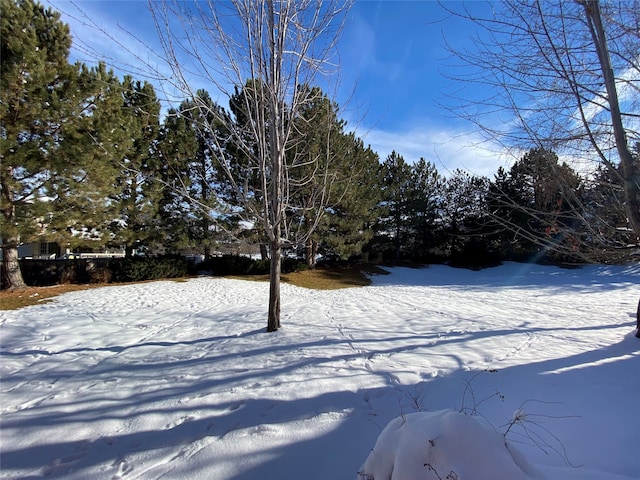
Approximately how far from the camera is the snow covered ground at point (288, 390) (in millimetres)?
2371

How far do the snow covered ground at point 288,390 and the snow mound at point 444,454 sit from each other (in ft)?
0.08

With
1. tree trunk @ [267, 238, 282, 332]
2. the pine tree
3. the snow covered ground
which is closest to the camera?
Answer: the snow covered ground

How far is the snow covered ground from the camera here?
7.78ft

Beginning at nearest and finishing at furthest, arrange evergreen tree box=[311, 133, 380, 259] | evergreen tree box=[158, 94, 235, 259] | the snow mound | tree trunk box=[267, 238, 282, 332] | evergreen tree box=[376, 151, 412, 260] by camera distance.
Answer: the snow mound < tree trunk box=[267, 238, 282, 332] < evergreen tree box=[158, 94, 235, 259] < evergreen tree box=[311, 133, 380, 259] < evergreen tree box=[376, 151, 412, 260]

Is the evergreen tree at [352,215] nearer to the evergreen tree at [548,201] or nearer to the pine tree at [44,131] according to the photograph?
the pine tree at [44,131]

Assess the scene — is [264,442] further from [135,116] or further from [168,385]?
[135,116]

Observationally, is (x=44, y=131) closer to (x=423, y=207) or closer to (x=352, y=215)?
(x=352, y=215)

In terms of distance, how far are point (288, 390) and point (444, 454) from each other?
2217 mm

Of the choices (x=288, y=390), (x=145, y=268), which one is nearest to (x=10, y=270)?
(x=145, y=268)

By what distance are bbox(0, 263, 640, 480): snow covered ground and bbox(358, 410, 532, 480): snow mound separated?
0.02 meters

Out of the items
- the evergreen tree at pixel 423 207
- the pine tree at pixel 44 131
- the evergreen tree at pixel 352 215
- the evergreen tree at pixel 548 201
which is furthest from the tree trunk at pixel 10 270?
the evergreen tree at pixel 423 207

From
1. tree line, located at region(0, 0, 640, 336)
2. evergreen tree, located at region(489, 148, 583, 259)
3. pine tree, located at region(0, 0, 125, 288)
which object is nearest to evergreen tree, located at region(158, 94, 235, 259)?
tree line, located at region(0, 0, 640, 336)

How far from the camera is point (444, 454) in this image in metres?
1.54

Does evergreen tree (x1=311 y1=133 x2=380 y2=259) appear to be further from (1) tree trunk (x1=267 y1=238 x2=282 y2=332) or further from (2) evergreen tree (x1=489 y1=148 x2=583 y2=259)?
(2) evergreen tree (x1=489 y1=148 x2=583 y2=259)
